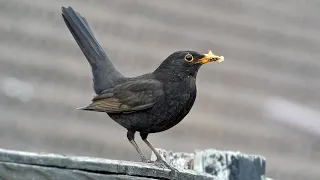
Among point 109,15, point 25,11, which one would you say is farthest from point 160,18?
point 25,11

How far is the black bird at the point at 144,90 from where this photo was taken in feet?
8.33

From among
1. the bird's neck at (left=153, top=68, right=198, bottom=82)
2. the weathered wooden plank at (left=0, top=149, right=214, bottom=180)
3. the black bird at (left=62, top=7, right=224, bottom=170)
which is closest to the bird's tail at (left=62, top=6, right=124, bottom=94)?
the black bird at (left=62, top=7, right=224, bottom=170)

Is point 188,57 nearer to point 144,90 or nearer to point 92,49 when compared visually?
point 144,90

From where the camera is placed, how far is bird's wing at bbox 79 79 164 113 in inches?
103

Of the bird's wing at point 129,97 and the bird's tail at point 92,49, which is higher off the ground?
the bird's tail at point 92,49

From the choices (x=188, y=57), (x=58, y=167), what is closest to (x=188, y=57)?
(x=188, y=57)

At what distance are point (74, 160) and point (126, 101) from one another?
1123mm

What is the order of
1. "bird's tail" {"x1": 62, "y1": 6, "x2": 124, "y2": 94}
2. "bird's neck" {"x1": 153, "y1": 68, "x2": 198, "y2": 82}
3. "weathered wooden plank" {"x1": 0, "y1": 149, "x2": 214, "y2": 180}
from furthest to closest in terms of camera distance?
"bird's tail" {"x1": 62, "y1": 6, "x2": 124, "y2": 94} < "bird's neck" {"x1": 153, "y1": 68, "x2": 198, "y2": 82} < "weathered wooden plank" {"x1": 0, "y1": 149, "x2": 214, "y2": 180}

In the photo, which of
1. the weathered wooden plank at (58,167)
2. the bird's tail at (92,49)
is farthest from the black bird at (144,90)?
the weathered wooden plank at (58,167)

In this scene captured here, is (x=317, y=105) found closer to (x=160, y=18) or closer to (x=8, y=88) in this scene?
(x=160, y=18)

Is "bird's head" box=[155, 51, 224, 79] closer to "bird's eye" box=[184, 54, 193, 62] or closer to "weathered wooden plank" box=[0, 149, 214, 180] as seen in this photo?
"bird's eye" box=[184, 54, 193, 62]

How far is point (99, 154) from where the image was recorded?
4.85m

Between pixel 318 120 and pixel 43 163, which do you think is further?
pixel 318 120

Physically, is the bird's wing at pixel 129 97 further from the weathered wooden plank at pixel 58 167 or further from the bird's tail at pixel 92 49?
the weathered wooden plank at pixel 58 167
